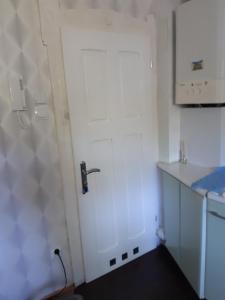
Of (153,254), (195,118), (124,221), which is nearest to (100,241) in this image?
(124,221)

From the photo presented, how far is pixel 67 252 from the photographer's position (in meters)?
1.67

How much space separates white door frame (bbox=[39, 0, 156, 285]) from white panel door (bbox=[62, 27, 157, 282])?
41 mm

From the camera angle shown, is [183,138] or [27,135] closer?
[27,135]

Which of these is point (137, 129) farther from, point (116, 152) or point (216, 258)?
point (216, 258)

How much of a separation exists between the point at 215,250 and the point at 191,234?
8.1 inches

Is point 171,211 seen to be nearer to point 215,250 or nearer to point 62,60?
point 215,250

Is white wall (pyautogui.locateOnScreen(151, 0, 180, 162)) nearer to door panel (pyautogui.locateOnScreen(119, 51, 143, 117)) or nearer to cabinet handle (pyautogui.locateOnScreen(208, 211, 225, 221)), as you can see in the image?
Answer: door panel (pyautogui.locateOnScreen(119, 51, 143, 117))

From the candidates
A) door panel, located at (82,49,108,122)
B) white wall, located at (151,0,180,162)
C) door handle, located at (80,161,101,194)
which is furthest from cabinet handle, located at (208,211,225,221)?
door panel, located at (82,49,108,122)

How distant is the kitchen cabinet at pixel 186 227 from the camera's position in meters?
1.44

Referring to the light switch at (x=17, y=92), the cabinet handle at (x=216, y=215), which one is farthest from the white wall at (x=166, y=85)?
the light switch at (x=17, y=92)

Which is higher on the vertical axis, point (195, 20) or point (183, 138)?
point (195, 20)

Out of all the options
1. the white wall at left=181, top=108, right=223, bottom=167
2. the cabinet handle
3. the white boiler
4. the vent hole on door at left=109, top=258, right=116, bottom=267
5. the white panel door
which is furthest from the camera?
the vent hole on door at left=109, top=258, right=116, bottom=267

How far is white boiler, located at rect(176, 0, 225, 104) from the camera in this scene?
142cm

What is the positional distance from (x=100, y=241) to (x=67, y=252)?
0.91ft
